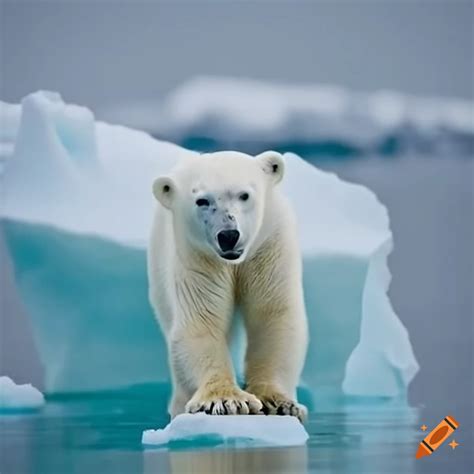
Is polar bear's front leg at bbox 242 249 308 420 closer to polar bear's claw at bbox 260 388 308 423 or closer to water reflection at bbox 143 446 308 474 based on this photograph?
polar bear's claw at bbox 260 388 308 423

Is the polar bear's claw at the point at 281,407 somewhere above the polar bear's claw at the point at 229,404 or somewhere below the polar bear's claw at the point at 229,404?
above

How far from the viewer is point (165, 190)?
472 centimetres

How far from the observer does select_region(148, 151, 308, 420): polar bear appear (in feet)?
14.9

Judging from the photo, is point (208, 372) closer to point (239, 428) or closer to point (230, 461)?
point (239, 428)

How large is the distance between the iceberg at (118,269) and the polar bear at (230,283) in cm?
182

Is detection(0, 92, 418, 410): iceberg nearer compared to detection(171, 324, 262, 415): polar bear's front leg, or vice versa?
detection(171, 324, 262, 415): polar bear's front leg

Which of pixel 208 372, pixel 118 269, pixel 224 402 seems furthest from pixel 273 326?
pixel 118 269

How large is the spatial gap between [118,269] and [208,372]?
2223 millimetres

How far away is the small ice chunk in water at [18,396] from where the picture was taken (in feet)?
21.0

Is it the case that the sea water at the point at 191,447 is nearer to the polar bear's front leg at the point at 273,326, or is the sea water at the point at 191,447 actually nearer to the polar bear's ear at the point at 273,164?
the polar bear's front leg at the point at 273,326

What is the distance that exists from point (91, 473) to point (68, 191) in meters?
2.76

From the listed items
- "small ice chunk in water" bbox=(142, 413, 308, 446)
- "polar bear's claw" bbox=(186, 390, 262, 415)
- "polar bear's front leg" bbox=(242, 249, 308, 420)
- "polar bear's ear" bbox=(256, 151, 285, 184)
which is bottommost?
"small ice chunk in water" bbox=(142, 413, 308, 446)

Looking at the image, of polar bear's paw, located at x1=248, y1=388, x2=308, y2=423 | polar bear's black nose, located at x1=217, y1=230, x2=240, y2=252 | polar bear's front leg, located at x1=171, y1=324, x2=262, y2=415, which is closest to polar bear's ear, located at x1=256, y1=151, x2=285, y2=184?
polar bear's black nose, located at x1=217, y1=230, x2=240, y2=252

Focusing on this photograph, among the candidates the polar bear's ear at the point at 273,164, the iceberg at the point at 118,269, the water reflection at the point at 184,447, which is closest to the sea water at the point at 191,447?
the water reflection at the point at 184,447
